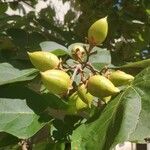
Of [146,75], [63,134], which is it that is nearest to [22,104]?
[63,134]

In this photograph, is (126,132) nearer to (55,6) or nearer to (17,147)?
(17,147)

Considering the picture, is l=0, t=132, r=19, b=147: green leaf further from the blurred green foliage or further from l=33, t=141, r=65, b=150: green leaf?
the blurred green foliage

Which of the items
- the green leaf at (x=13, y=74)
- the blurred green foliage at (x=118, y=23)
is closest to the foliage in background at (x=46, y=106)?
the green leaf at (x=13, y=74)

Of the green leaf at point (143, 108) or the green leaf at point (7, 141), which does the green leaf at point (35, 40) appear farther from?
the green leaf at point (143, 108)

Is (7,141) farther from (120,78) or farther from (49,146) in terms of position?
(120,78)

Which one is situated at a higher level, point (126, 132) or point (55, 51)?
point (55, 51)
